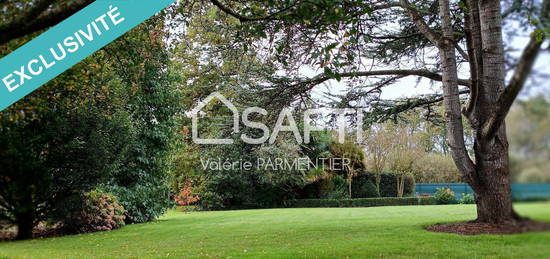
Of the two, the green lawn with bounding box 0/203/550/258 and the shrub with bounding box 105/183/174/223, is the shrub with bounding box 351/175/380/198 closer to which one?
the shrub with bounding box 105/183/174/223

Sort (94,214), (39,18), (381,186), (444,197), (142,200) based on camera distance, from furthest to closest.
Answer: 1. (381,186)
2. (444,197)
3. (142,200)
4. (94,214)
5. (39,18)

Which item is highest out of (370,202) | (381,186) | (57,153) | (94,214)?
(57,153)

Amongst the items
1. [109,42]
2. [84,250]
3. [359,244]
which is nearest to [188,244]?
[84,250]

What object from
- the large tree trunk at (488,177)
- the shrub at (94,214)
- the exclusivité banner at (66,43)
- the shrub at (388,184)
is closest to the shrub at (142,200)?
the shrub at (94,214)

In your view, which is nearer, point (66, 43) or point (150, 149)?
point (66, 43)

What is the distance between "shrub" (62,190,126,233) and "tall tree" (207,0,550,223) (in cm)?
712

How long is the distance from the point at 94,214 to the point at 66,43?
891 centimetres

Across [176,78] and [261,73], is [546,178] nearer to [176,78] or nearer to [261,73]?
[261,73]

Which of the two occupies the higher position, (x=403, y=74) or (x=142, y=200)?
(x=403, y=74)

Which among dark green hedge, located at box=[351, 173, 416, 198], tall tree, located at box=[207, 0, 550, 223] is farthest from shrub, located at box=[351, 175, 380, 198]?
tall tree, located at box=[207, 0, 550, 223]

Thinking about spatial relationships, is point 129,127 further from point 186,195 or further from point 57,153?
point 186,195

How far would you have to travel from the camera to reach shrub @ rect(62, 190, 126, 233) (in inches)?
541

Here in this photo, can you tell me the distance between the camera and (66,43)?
6902mm

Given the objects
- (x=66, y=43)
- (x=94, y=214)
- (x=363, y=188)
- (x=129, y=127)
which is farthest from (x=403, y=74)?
(x=363, y=188)
